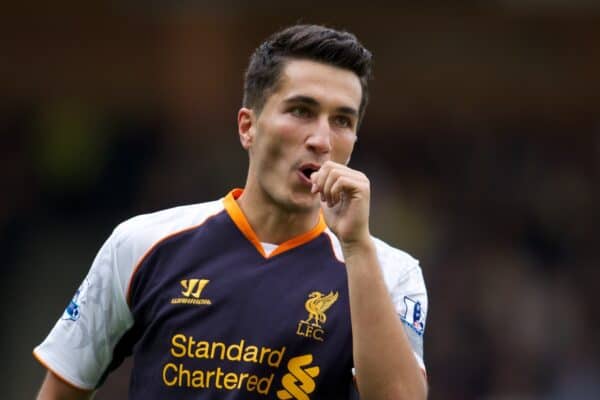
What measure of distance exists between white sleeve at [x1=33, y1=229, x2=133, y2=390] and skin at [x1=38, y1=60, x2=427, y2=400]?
67 mm

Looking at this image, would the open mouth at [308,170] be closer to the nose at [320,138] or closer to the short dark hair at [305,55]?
the nose at [320,138]

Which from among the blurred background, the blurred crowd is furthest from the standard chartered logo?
the blurred background

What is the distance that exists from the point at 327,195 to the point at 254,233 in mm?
567

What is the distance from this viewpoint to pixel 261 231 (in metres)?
4.32

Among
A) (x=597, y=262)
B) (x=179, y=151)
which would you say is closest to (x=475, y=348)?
(x=597, y=262)

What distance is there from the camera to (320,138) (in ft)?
13.2

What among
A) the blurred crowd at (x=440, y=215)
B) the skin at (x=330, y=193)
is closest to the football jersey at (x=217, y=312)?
the skin at (x=330, y=193)

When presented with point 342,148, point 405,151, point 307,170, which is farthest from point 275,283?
point 405,151

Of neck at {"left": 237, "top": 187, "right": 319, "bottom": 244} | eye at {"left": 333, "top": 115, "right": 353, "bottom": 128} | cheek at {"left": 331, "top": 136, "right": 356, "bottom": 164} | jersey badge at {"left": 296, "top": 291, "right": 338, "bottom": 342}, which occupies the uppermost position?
eye at {"left": 333, "top": 115, "right": 353, "bottom": 128}

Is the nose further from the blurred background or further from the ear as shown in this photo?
the blurred background

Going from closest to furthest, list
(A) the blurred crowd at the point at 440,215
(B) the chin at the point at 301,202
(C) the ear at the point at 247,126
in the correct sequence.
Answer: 1. (B) the chin at the point at 301,202
2. (C) the ear at the point at 247,126
3. (A) the blurred crowd at the point at 440,215

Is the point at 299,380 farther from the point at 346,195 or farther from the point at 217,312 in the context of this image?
the point at 346,195

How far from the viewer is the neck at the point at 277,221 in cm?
429

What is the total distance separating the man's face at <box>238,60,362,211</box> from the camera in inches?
160
